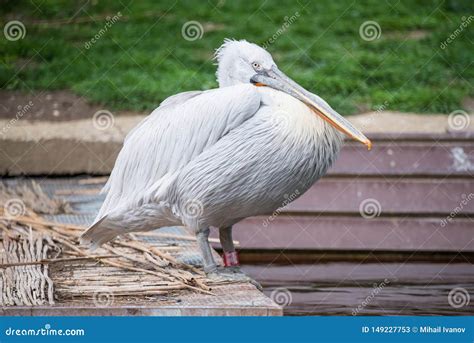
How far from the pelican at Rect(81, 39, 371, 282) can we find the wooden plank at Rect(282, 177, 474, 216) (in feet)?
5.30

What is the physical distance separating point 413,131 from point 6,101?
122 inches

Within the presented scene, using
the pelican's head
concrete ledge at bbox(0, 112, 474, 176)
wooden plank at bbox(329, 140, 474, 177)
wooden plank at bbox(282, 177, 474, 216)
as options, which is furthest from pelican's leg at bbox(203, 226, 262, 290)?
concrete ledge at bbox(0, 112, 474, 176)

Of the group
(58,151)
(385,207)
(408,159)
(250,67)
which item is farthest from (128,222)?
(58,151)

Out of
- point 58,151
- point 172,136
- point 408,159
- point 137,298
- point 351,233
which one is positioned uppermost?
point 58,151

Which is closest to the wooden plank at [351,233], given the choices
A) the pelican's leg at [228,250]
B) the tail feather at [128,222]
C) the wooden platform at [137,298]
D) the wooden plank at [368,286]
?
the wooden plank at [368,286]

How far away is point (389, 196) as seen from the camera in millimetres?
6723

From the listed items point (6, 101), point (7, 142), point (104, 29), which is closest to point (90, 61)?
point (104, 29)

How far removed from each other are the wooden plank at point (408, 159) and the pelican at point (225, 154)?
6.12 feet

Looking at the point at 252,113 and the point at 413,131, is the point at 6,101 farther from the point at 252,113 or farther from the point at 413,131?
the point at 252,113

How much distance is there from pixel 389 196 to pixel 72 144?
88.3 inches

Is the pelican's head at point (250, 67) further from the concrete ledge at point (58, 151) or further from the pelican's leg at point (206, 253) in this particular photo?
the concrete ledge at point (58, 151)

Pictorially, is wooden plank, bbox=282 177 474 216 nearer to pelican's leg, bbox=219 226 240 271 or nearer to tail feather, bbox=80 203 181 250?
pelican's leg, bbox=219 226 240 271

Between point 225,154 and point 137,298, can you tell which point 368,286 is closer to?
point 225,154

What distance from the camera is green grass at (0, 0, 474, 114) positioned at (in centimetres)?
848
